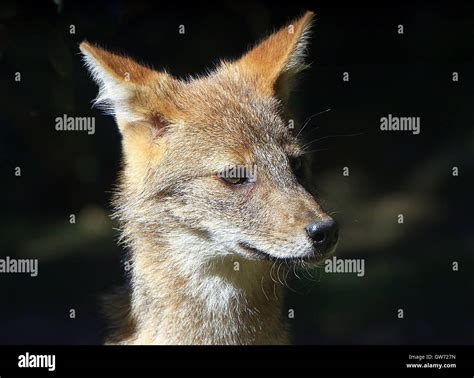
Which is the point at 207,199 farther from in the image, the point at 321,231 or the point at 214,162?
the point at 321,231

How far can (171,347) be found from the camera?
5227mm

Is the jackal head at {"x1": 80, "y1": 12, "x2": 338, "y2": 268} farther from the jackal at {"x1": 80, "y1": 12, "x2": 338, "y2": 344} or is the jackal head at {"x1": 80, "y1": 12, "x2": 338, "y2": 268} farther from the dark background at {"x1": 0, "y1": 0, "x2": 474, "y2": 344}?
the dark background at {"x1": 0, "y1": 0, "x2": 474, "y2": 344}

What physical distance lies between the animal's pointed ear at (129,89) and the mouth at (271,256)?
101cm

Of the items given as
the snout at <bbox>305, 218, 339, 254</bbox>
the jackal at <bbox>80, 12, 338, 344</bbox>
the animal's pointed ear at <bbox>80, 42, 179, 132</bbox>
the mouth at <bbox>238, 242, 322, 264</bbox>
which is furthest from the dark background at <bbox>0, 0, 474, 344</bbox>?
the snout at <bbox>305, 218, 339, 254</bbox>

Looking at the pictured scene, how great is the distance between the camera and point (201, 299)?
16.7 ft

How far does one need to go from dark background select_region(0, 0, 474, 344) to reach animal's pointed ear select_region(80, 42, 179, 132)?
2.05 feet

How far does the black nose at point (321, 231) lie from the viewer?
4578mm

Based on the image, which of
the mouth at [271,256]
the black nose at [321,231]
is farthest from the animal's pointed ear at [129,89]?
the black nose at [321,231]

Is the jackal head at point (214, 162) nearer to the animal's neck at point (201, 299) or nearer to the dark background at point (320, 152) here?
the animal's neck at point (201, 299)

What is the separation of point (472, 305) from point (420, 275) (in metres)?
0.47

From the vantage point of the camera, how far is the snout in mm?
4578

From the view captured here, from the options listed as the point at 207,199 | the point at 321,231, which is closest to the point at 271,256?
the point at 321,231

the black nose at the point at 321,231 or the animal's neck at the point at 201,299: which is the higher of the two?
the black nose at the point at 321,231

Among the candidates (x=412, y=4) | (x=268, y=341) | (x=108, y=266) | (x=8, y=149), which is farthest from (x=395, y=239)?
(x=8, y=149)
